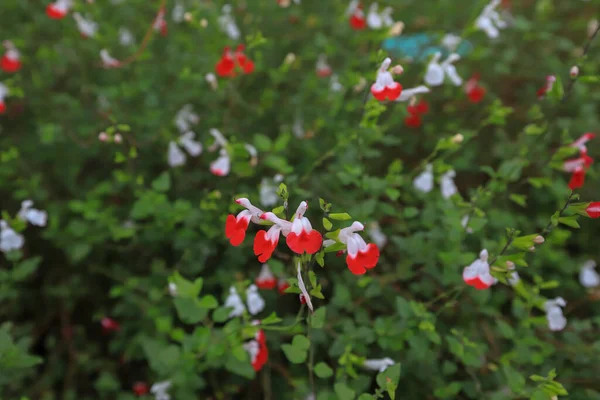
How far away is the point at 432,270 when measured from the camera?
175 cm

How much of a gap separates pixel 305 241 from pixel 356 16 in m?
1.57

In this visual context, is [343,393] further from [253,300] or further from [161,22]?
[161,22]

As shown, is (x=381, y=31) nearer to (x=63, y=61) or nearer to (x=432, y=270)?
(x=432, y=270)

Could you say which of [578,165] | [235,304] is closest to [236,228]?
[235,304]

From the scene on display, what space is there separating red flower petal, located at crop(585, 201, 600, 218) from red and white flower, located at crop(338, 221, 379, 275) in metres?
0.53

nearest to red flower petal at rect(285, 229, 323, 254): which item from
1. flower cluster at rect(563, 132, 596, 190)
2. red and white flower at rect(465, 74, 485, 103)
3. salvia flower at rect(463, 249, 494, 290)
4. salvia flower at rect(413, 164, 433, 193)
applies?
salvia flower at rect(463, 249, 494, 290)

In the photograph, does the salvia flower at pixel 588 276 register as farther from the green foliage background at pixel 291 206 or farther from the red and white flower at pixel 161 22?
the red and white flower at pixel 161 22

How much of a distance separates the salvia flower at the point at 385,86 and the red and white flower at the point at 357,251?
0.50 meters

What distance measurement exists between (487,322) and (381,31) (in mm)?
1368

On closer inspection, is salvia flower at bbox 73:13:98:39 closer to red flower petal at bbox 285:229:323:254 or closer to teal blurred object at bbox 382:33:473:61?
teal blurred object at bbox 382:33:473:61

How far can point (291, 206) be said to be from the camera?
1816 mm

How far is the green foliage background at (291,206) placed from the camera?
5.42 feet

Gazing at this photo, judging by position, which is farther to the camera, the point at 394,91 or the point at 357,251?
the point at 394,91

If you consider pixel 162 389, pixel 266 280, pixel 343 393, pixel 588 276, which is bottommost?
pixel 588 276
